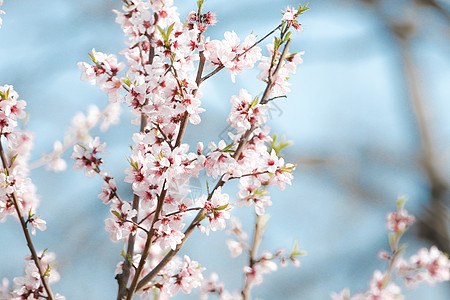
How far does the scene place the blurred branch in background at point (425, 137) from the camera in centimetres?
453

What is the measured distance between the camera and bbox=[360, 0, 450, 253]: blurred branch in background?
4527mm

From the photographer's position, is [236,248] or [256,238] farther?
[236,248]

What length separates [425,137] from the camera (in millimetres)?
5402

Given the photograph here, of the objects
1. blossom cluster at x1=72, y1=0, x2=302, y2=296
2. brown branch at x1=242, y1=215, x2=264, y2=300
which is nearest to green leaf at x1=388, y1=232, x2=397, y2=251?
brown branch at x1=242, y1=215, x2=264, y2=300

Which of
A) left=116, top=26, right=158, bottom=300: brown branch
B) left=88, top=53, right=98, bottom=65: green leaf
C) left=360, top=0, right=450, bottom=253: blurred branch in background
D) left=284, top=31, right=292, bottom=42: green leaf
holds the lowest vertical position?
left=116, top=26, right=158, bottom=300: brown branch

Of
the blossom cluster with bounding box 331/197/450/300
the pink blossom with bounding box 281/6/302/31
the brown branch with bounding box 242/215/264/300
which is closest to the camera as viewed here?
the pink blossom with bounding box 281/6/302/31

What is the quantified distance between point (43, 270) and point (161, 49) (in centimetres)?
68

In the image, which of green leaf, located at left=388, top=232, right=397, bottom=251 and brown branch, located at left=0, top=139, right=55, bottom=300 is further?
green leaf, located at left=388, top=232, right=397, bottom=251

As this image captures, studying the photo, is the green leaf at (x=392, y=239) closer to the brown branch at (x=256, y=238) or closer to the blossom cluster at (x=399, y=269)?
the blossom cluster at (x=399, y=269)

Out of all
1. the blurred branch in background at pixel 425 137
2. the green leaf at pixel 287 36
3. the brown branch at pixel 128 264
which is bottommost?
the brown branch at pixel 128 264

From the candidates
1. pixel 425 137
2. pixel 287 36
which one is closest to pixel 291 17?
pixel 287 36

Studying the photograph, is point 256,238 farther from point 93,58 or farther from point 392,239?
point 93,58

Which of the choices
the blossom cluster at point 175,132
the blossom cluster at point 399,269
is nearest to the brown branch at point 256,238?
the blossom cluster at point 175,132

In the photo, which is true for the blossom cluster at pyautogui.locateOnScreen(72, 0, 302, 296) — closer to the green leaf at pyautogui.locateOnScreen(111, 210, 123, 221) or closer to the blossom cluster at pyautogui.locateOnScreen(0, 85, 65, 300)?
the green leaf at pyautogui.locateOnScreen(111, 210, 123, 221)
